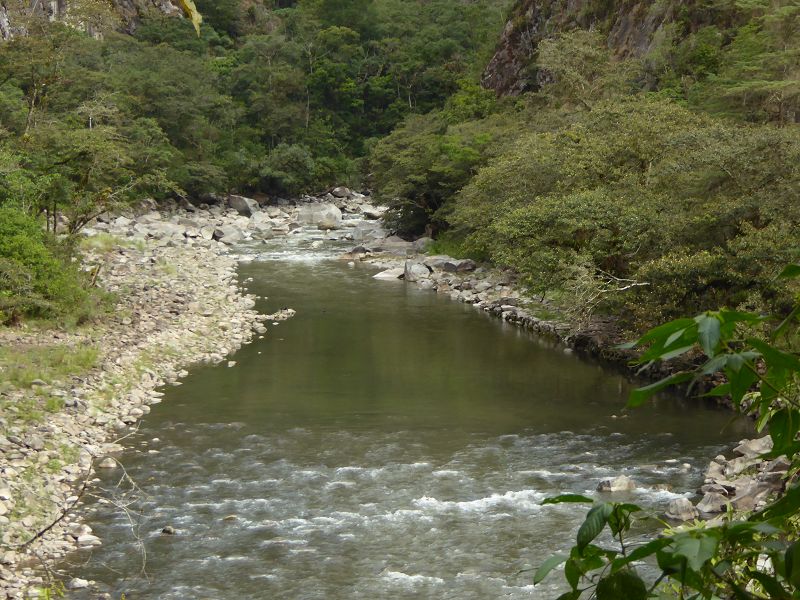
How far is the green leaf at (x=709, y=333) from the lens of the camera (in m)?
1.36

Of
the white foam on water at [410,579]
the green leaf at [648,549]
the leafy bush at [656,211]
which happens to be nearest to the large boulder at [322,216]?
the leafy bush at [656,211]

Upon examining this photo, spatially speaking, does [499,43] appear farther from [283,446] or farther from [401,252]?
[283,446]

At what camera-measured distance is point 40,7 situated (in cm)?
4219

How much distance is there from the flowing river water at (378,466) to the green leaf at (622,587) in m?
6.04

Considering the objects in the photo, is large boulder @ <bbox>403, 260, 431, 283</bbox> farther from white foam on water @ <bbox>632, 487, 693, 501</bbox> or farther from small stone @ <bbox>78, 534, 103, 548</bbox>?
small stone @ <bbox>78, 534, 103, 548</bbox>

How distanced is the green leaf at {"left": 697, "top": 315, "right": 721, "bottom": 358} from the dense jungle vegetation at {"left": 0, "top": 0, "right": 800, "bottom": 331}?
1312 cm

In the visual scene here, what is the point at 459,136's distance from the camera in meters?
33.0

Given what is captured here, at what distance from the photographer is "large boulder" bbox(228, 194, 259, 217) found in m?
42.8

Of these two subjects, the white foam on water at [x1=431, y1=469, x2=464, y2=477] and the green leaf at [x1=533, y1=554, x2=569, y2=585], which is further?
the white foam on water at [x1=431, y1=469, x2=464, y2=477]

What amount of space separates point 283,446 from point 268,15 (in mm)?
61460

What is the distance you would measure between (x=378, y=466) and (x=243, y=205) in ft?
109

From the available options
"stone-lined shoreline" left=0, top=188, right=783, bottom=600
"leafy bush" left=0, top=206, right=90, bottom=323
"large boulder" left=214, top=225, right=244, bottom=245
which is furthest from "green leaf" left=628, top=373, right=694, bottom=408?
"large boulder" left=214, top=225, right=244, bottom=245

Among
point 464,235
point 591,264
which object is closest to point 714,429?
A: point 591,264

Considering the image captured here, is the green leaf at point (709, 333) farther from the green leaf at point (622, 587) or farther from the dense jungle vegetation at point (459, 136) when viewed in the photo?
the dense jungle vegetation at point (459, 136)
